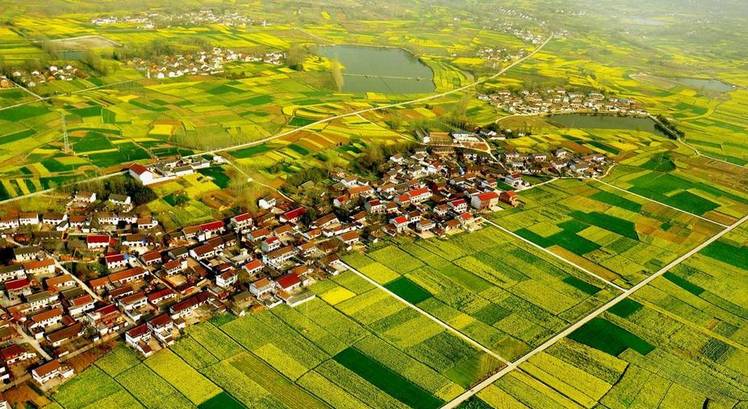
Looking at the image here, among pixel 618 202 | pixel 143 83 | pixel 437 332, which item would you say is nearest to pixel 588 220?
pixel 618 202

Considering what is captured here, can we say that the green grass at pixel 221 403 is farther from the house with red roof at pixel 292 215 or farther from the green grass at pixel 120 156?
the green grass at pixel 120 156

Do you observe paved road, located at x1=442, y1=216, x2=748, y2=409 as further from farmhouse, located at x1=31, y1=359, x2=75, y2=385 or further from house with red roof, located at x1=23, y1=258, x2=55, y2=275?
house with red roof, located at x1=23, y1=258, x2=55, y2=275

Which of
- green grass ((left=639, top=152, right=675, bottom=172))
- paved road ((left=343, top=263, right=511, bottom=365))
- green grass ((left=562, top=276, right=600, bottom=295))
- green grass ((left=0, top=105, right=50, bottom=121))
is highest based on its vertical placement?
green grass ((left=639, top=152, right=675, bottom=172))

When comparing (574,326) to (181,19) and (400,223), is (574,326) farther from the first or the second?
(181,19)

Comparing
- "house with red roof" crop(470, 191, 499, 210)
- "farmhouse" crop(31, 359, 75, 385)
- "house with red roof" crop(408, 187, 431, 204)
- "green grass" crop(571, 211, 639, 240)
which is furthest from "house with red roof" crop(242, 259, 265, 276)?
"green grass" crop(571, 211, 639, 240)

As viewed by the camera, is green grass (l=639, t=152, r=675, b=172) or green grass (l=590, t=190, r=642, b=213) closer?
green grass (l=590, t=190, r=642, b=213)

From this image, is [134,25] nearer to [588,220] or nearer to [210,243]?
[210,243]
